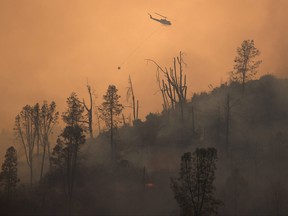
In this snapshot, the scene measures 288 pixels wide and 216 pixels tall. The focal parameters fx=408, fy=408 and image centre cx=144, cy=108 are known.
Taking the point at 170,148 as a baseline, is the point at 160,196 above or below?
below

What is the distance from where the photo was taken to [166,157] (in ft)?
229

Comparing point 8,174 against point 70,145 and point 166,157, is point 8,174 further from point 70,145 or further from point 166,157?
point 166,157

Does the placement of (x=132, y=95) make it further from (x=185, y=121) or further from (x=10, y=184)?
(x=10, y=184)

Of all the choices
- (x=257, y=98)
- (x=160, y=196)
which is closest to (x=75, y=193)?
(x=160, y=196)

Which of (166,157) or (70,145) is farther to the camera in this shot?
(166,157)

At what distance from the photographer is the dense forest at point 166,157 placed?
5509 centimetres

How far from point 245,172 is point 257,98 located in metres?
22.5

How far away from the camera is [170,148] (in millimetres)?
72375

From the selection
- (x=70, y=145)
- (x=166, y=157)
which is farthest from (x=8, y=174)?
(x=166, y=157)

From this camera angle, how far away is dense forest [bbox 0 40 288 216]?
2169 inches

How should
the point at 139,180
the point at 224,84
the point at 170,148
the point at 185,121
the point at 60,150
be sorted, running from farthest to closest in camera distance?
the point at 224,84 < the point at 185,121 < the point at 170,148 < the point at 139,180 < the point at 60,150

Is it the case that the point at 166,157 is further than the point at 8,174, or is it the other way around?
the point at 166,157

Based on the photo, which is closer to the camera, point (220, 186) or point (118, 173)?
point (220, 186)

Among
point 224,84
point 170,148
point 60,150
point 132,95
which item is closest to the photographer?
point 60,150
